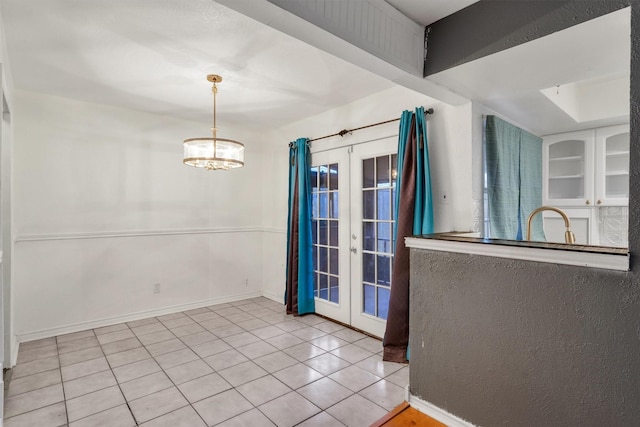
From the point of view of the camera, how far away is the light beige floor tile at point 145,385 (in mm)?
2336

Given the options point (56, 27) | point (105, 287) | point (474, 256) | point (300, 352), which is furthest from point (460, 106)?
point (105, 287)

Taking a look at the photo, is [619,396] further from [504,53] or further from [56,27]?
[56,27]

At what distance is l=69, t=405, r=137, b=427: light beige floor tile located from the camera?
201 centimetres

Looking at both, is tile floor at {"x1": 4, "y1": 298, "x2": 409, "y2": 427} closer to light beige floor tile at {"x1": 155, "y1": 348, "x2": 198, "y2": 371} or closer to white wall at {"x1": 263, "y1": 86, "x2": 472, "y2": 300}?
light beige floor tile at {"x1": 155, "y1": 348, "x2": 198, "y2": 371}

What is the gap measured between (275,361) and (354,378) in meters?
0.71

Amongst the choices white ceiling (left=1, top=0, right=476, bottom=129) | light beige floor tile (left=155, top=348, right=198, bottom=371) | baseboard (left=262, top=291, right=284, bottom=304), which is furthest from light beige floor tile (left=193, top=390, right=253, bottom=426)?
white ceiling (left=1, top=0, right=476, bottom=129)

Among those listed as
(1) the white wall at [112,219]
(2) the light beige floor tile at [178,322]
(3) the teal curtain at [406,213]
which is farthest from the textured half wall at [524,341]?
(1) the white wall at [112,219]

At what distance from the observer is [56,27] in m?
2.12

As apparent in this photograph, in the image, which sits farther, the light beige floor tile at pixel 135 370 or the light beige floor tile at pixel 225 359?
the light beige floor tile at pixel 225 359

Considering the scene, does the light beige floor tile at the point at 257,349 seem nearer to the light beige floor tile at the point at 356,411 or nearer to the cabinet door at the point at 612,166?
the light beige floor tile at the point at 356,411

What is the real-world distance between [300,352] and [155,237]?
7.60 ft

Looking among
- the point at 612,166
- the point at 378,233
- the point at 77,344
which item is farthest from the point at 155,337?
the point at 612,166

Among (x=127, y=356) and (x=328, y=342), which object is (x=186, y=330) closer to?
(x=127, y=356)

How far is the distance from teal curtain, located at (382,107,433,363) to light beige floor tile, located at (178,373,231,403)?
134cm
